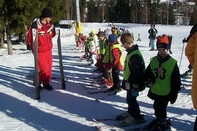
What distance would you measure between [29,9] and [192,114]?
16.9m

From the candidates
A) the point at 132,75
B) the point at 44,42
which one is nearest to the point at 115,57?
the point at 44,42

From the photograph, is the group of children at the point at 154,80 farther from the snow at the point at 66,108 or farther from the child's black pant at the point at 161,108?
the snow at the point at 66,108

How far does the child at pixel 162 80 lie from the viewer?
4559mm

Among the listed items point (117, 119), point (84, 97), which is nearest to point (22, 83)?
point (84, 97)

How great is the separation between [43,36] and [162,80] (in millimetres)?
4056

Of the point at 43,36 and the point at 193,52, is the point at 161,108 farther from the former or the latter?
the point at 43,36

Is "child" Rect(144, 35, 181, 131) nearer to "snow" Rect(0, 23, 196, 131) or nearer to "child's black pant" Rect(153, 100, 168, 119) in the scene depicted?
"child's black pant" Rect(153, 100, 168, 119)

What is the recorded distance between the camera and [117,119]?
5500 mm

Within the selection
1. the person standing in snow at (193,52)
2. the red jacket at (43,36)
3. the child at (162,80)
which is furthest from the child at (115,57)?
the person standing in snow at (193,52)

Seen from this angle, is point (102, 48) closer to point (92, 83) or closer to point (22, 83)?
point (92, 83)

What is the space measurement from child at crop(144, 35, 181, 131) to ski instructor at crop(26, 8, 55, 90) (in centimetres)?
371

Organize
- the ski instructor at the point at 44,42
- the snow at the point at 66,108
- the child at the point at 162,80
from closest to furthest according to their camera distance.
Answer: the child at the point at 162,80 → the snow at the point at 66,108 → the ski instructor at the point at 44,42

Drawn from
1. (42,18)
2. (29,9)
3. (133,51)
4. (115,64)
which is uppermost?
(29,9)

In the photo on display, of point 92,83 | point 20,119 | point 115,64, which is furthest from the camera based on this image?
point 92,83
